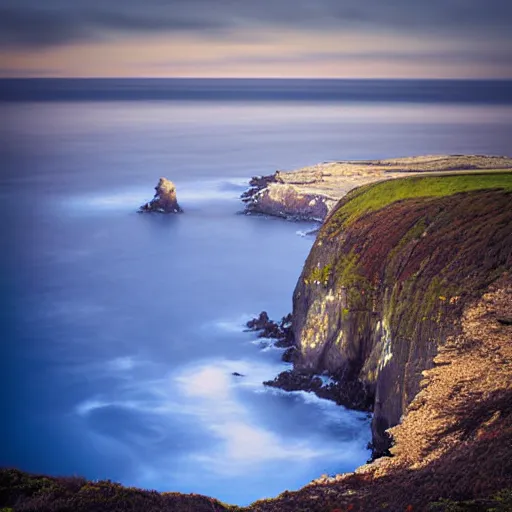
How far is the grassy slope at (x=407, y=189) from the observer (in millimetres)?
27656

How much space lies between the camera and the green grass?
2764 cm

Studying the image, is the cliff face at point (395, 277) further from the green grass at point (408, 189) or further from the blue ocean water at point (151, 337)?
the blue ocean water at point (151, 337)

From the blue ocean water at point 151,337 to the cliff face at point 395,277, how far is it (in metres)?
2.06

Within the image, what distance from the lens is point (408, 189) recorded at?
29562 mm

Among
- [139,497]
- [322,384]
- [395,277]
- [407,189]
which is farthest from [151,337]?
[139,497]

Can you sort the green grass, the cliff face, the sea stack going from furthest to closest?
1. the sea stack
2. the green grass
3. the cliff face

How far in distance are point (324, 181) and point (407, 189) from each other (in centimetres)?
3502

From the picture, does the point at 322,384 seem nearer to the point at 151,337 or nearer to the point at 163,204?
the point at 151,337

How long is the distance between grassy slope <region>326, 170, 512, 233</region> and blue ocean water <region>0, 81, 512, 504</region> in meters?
6.16

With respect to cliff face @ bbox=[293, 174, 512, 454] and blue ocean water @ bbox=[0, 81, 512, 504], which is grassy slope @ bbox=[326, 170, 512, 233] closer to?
cliff face @ bbox=[293, 174, 512, 454]

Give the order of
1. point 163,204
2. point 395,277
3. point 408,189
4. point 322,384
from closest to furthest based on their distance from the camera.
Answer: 1. point 395,277
2. point 322,384
3. point 408,189
4. point 163,204

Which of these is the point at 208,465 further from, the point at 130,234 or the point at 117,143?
the point at 117,143

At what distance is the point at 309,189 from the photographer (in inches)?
2421

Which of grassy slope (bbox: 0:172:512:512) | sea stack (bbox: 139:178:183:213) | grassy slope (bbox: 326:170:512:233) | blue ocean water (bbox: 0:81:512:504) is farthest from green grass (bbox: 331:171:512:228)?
sea stack (bbox: 139:178:183:213)
